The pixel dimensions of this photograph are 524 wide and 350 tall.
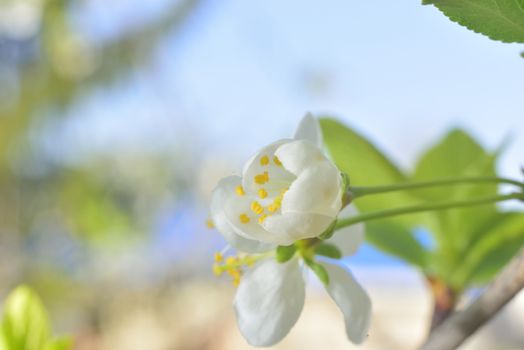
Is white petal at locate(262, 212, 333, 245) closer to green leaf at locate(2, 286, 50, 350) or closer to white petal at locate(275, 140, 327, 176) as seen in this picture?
white petal at locate(275, 140, 327, 176)

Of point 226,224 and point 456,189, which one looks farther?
point 456,189

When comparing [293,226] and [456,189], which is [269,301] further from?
[456,189]

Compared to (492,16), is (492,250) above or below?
below

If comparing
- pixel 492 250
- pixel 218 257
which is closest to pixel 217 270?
pixel 218 257

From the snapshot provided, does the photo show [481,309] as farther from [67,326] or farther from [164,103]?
[164,103]

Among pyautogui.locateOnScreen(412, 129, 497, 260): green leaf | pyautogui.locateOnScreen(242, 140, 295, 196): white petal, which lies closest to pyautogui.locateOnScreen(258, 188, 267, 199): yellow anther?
pyautogui.locateOnScreen(242, 140, 295, 196): white petal

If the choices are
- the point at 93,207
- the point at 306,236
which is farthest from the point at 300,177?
the point at 93,207

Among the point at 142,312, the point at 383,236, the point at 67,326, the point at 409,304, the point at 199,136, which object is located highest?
the point at 383,236
